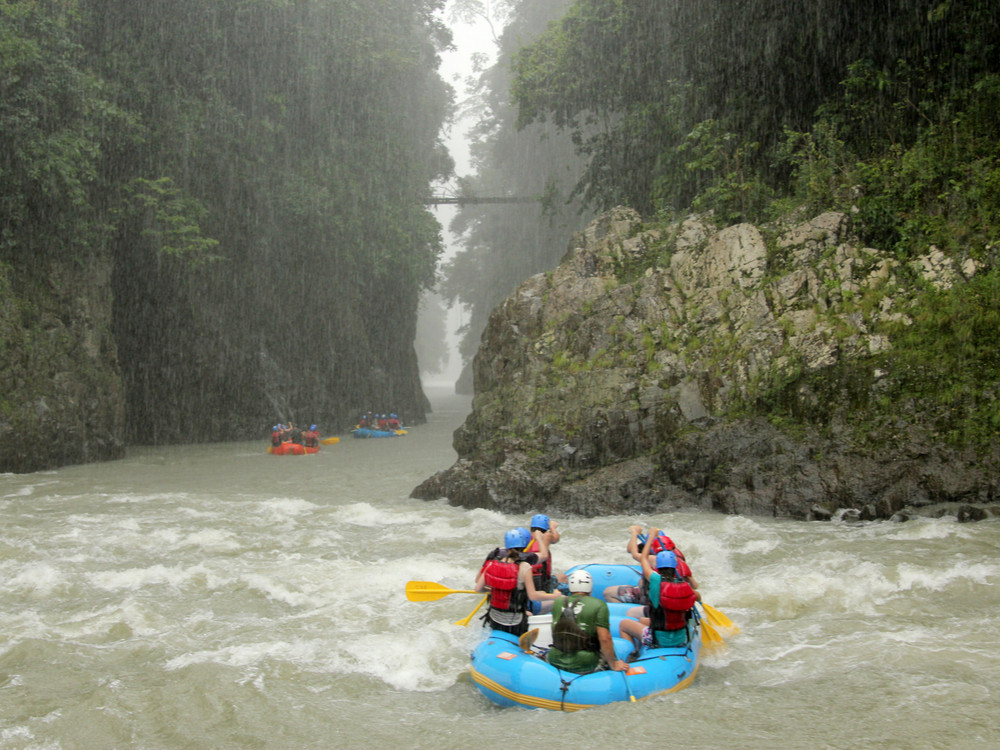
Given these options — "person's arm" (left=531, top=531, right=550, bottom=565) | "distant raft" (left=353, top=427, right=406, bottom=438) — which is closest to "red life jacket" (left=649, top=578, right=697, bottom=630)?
"person's arm" (left=531, top=531, right=550, bottom=565)

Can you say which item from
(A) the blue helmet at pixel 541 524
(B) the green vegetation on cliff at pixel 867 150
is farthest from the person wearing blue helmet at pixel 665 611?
(B) the green vegetation on cliff at pixel 867 150

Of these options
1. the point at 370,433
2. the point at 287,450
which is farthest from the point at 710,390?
the point at 370,433

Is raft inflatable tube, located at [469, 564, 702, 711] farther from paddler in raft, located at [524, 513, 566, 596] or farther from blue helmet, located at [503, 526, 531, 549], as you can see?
paddler in raft, located at [524, 513, 566, 596]

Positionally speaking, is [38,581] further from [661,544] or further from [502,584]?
[661,544]

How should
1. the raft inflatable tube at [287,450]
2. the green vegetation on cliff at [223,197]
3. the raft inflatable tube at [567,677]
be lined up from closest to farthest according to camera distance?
the raft inflatable tube at [567,677], the green vegetation on cliff at [223,197], the raft inflatable tube at [287,450]

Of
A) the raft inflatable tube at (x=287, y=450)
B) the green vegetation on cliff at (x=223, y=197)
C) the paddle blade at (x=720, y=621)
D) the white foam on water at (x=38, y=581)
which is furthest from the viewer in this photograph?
the raft inflatable tube at (x=287, y=450)

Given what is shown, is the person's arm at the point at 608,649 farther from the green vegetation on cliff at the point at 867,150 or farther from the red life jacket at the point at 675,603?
the green vegetation on cliff at the point at 867,150

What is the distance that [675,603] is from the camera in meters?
6.65

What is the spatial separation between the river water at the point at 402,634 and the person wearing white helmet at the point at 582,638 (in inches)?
15.3

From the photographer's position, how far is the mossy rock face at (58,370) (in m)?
17.8

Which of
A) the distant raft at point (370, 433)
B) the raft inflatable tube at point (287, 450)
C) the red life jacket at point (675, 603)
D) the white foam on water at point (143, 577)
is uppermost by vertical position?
the red life jacket at point (675, 603)

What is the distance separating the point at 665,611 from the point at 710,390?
6.80m

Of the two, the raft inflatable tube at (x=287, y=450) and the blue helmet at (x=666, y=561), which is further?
the raft inflatable tube at (x=287, y=450)

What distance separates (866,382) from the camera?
11.7m
